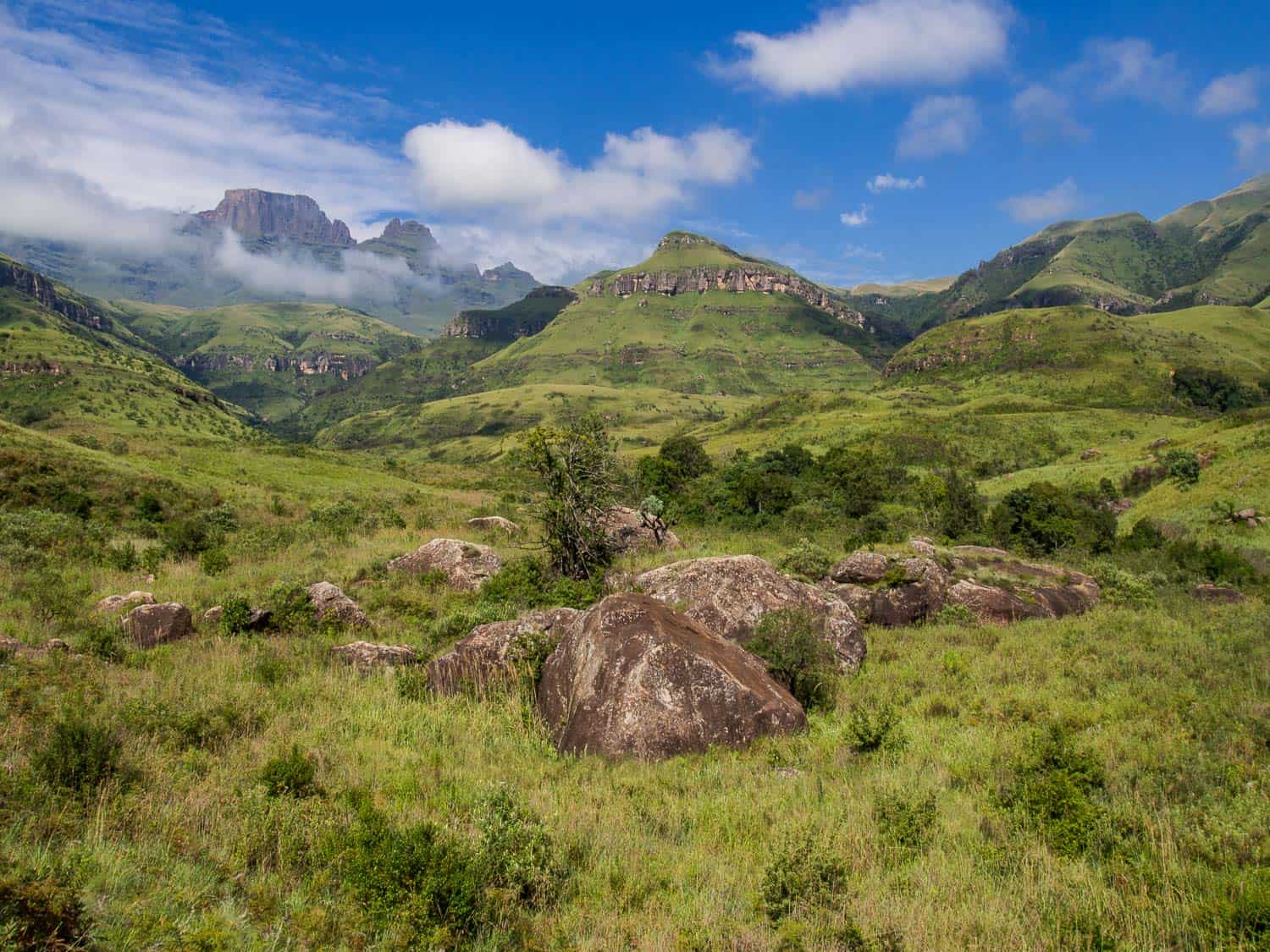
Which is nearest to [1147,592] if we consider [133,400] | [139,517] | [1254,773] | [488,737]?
[1254,773]

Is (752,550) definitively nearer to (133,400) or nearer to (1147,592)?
(1147,592)

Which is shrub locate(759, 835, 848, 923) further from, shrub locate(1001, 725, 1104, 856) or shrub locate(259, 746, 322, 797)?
shrub locate(259, 746, 322, 797)

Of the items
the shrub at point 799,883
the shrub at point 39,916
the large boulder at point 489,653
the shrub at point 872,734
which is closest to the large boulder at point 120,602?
the large boulder at point 489,653

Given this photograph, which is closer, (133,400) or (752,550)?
(752,550)

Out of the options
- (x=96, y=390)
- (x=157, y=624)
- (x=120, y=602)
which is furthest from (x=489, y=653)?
(x=96, y=390)

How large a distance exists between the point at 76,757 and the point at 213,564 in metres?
12.9

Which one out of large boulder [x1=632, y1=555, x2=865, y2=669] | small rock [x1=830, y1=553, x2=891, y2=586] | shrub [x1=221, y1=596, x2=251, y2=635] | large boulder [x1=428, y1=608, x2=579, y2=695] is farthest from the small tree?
shrub [x1=221, y1=596, x2=251, y2=635]

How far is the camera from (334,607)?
1434 cm

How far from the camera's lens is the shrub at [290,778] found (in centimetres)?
659

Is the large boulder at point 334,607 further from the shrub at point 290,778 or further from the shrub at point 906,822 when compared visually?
the shrub at point 906,822

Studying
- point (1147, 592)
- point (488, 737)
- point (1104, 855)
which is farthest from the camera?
point (1147, 592)

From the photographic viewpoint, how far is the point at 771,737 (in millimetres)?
9906

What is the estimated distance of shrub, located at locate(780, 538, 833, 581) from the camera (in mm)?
21344

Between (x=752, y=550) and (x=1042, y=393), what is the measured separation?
160 m
